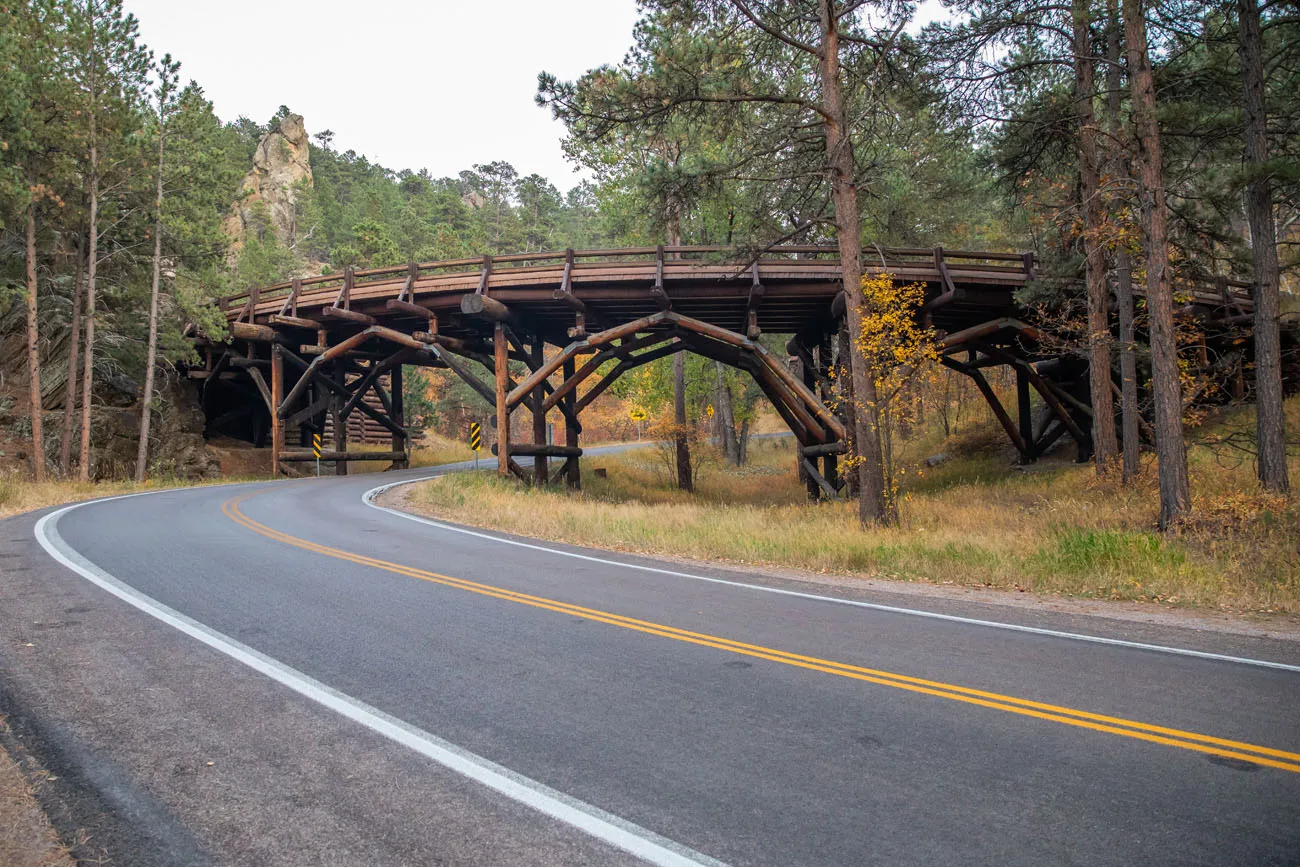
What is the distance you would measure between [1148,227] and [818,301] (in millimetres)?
9214

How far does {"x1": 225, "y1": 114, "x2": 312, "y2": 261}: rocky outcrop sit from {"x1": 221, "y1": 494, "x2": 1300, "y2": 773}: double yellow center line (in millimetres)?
62858

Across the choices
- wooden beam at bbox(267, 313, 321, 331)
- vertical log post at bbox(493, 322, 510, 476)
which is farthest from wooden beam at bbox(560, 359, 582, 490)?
wooden beam at bbox(267, 313, 321, 331)

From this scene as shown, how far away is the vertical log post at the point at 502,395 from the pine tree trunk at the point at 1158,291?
1521 cm

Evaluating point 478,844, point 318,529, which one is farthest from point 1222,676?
point 318,529

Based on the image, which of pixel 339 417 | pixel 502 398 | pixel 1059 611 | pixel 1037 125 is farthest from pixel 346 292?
pixel 1059 611

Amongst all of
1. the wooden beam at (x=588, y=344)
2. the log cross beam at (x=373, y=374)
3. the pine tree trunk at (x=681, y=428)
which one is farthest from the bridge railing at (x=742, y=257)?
the pine tree trunk at (x=681, y=428)

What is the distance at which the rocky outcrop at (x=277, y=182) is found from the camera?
61.7m

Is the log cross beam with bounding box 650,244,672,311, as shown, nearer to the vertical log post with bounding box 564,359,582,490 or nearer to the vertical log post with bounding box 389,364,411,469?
the vertical log post with bounding box 564,359,582,490

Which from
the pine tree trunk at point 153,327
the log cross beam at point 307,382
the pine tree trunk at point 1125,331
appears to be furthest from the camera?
the log cross beam at point 307,382

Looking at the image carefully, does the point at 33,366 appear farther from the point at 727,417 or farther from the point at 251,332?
the point at 727,417

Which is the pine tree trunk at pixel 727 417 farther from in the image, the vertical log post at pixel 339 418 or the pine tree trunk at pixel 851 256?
the pine tree trunk at pixel 851 256

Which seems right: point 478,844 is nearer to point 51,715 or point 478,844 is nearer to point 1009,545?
point 51,715

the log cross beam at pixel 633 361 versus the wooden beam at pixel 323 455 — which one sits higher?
the log cross beam at pixel 633 361

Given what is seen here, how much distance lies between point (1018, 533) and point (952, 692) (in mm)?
7976
